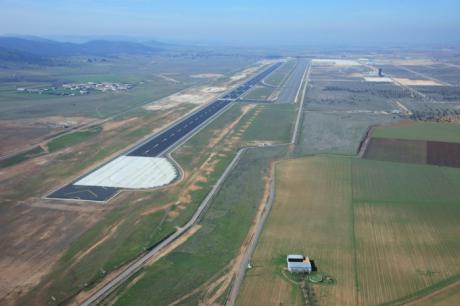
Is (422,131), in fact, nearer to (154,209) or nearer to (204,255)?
(154,209)

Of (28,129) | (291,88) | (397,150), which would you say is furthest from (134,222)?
(291,88)

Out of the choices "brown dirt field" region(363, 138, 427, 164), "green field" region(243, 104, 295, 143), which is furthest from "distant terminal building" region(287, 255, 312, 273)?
"green field" region(243, 104, 295, 143)

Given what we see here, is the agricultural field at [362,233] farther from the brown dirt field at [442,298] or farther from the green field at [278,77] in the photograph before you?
the green field at [278,77]

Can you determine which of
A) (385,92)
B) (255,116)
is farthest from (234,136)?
(385,92)

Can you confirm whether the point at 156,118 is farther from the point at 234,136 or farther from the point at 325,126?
the point at 325,126

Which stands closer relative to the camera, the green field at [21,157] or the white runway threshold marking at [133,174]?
the white runway threshold marking at [133,174]

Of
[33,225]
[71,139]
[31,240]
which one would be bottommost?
[31,240]

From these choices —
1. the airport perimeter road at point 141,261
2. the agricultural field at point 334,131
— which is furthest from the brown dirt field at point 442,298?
the agricultural field at point 334,131
